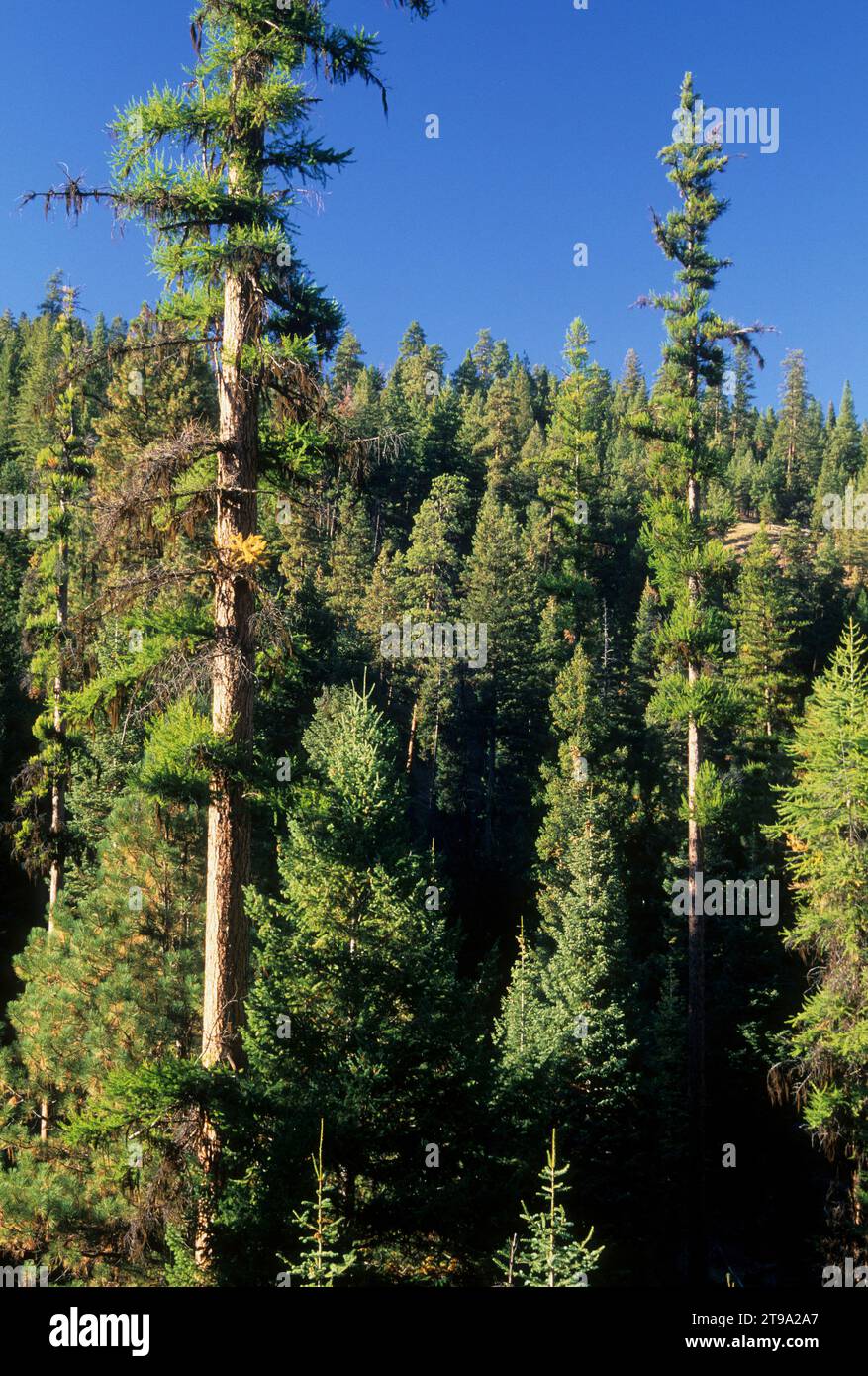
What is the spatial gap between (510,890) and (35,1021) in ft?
84.5

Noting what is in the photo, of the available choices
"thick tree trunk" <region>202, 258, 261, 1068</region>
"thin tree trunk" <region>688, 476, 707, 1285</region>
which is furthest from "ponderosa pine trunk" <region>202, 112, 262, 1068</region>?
"thin tree trunk" <region>688, 476, 707, 1285</region>

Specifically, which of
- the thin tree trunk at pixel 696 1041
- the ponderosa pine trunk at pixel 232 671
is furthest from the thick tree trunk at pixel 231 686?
the thin tree trunk at pixel 696 1041

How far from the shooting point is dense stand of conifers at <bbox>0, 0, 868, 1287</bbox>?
27.1ft

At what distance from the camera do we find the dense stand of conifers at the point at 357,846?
8.27 metres

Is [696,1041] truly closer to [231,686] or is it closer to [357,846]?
[357,846]

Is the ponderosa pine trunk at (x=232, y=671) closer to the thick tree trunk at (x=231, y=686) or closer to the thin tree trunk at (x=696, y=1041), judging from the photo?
the thick tree trunk at (x=231, y=686)

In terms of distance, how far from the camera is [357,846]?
35.4 feet

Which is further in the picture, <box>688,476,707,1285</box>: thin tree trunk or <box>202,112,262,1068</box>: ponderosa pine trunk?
<box>688,476,707,1285</box>: thin tree trunk

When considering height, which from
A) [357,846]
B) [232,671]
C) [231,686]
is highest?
[232,671]

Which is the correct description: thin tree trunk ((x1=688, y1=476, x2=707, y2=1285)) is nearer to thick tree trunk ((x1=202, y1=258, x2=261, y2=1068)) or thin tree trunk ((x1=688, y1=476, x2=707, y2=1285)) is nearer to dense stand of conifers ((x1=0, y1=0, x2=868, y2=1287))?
dense stand of conifers ((x1=0, y1=0, x2=868, y2=1287))

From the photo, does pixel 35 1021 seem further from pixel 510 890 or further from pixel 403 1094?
pixel 510 890

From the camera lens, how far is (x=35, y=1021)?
51.5 ft

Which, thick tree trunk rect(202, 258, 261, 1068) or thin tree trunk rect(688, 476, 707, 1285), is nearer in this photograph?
thick tree trunk rect(202, 258, 261, 1068)

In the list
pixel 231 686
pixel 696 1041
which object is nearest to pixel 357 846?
pixel 231 686
